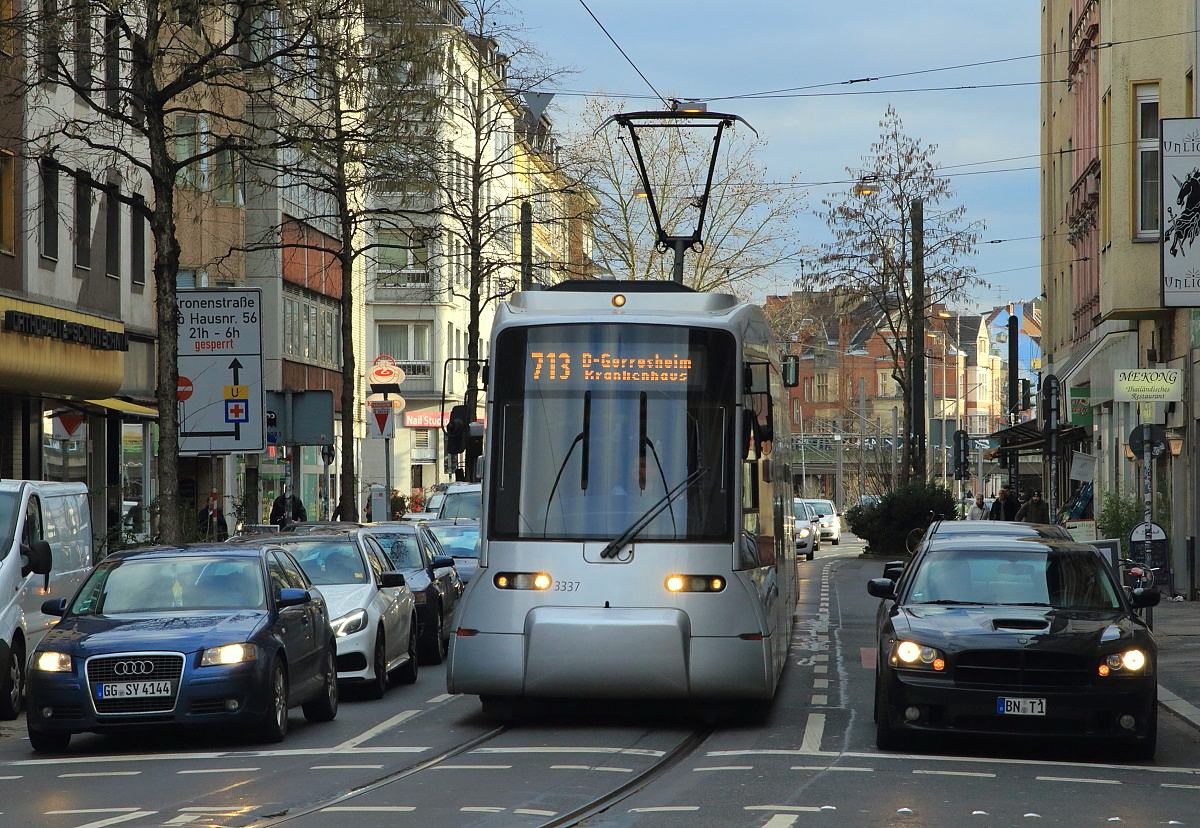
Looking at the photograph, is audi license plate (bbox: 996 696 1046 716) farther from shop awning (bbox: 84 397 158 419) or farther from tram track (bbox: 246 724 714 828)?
shop awning (bbox: 84 397 158 419)

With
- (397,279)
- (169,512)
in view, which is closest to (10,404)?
(169,512)

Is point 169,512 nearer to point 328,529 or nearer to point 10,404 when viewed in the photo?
point 328,529

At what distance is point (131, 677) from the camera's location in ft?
44.0

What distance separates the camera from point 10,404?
3353 cm

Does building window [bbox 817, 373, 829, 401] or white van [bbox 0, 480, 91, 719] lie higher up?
building window [bbox 817, 373, 829, 401]

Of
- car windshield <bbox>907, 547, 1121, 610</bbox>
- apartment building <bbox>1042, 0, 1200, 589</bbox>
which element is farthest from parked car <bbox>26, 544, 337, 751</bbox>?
apartment building <bbox>1042, 0, 1200, 589</bbox>

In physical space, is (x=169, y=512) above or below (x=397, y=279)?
below

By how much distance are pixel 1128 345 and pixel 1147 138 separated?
6292mm

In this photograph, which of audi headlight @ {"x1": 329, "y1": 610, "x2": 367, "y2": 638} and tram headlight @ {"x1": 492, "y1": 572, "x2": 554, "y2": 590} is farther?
audi headlight @ {"x1": 329, "y1": 610, "x2": 367, "y2": 638}

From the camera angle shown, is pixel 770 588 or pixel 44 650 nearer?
pixel 44 650

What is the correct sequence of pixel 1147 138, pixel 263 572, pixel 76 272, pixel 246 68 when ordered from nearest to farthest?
1. pixel 263 572
2. pixel 246 68
3. pixel 1147 138
4. pixel 76 272

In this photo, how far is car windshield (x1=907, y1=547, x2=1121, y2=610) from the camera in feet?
46.3

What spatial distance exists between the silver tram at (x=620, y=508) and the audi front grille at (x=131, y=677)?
7.15ft

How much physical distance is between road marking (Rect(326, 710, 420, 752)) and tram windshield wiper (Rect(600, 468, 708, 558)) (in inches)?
88.0
